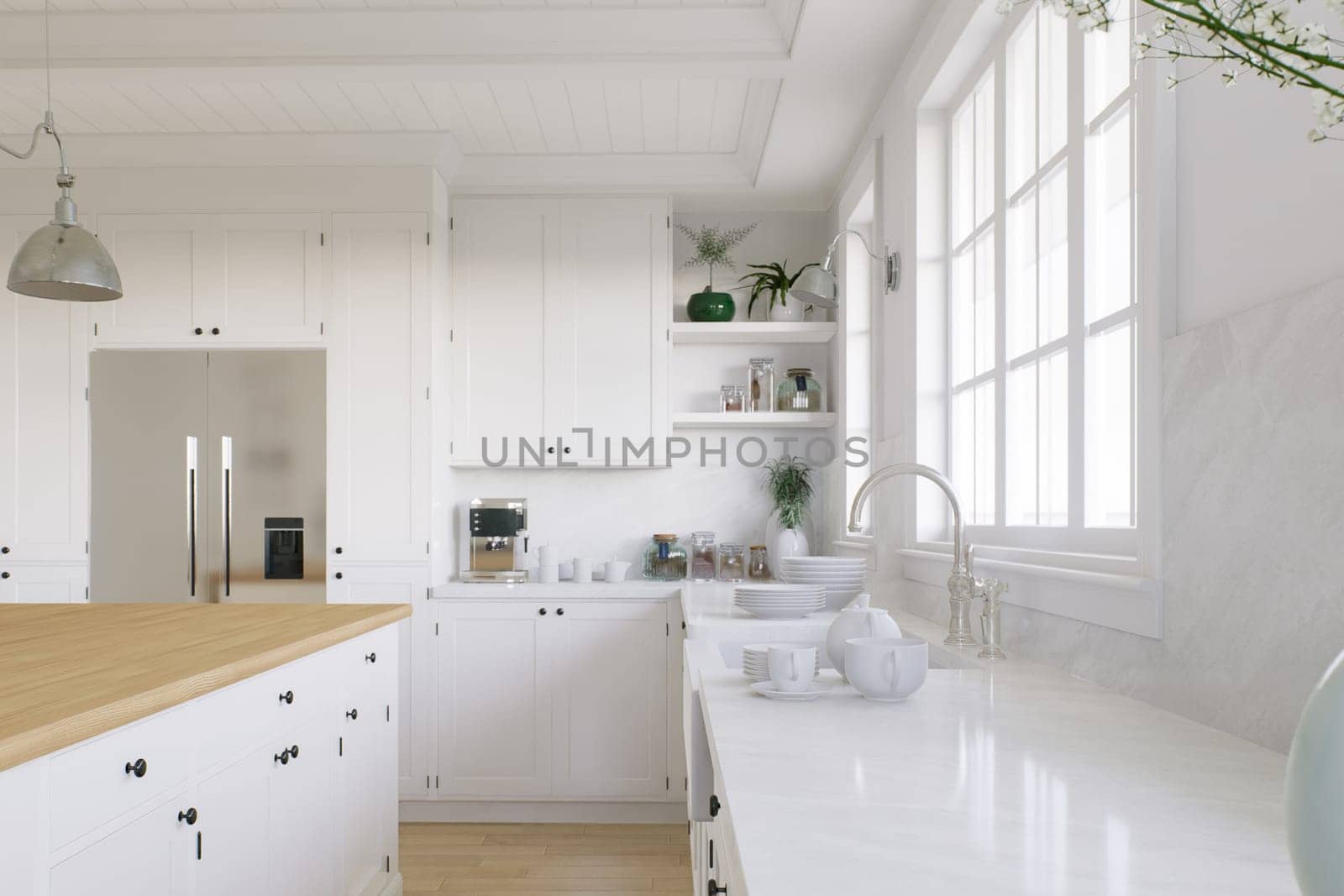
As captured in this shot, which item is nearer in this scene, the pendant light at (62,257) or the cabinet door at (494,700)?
the pendant light at (62,257)

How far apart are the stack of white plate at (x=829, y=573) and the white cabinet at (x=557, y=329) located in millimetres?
1325

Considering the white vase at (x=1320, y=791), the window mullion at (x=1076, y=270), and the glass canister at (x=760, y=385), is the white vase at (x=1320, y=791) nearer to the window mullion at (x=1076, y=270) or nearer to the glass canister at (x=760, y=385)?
the window mullion at (x=1076, y=270)

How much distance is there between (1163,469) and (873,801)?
77cm

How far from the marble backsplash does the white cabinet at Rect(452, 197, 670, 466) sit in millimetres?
2815

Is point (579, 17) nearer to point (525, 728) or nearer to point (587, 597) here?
point (587, 597)

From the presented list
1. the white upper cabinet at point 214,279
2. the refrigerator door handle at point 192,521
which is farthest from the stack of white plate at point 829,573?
the refrigerator door handle at point 192,521

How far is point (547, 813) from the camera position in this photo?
12.7ft

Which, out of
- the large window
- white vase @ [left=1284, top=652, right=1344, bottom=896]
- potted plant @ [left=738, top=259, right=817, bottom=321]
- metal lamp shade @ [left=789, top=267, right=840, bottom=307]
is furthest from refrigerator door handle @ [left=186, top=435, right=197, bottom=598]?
white vase @ [left=1284, top=652, right=1344, bottom=896]

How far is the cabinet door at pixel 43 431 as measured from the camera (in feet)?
12.6

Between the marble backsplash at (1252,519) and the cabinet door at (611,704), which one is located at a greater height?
the marble backsplash at (1252,519)

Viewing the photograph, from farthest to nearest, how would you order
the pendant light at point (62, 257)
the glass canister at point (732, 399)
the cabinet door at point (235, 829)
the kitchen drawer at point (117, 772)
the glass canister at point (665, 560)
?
the glass canister at point (732, 399), the glass canister at point (665, 560), the pendant light at point (62, 257), the cabinet door at point (235, 829), the kitchen drawer at point (117, 772)

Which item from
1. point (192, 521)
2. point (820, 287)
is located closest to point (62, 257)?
point (192, 521)

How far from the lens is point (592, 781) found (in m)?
3.82

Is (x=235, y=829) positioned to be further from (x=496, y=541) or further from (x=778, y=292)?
(x=778, y=292)
